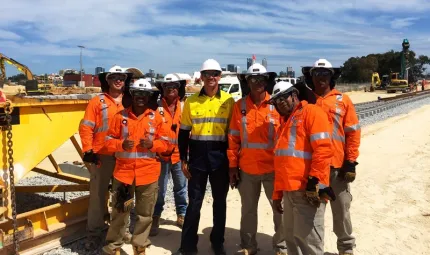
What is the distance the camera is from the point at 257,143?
4.23 m

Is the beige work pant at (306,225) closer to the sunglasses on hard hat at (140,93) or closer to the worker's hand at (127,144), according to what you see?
the worker's hand at (127,144)

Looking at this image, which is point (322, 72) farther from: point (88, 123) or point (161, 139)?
point (88, 123)

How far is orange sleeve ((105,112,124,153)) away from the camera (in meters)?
4.15

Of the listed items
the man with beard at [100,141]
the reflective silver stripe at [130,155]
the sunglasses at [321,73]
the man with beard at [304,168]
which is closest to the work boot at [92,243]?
the man with beard at [100,141]

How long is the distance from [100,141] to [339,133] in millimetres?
2719

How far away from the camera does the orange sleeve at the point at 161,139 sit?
4254 millimetres

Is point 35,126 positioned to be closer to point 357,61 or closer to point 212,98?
point 212,98

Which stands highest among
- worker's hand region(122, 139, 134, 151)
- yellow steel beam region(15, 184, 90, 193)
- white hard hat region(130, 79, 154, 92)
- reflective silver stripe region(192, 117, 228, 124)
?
white hard hat region(130, 79, 154, 92)

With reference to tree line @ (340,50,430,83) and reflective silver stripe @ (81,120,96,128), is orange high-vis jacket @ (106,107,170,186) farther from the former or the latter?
tree line @ (340,50,430,83)

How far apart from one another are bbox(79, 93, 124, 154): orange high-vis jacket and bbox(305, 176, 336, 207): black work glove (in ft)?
8.02

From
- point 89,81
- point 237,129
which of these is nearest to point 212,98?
point 237,129

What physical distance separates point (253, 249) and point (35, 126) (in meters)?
2.93

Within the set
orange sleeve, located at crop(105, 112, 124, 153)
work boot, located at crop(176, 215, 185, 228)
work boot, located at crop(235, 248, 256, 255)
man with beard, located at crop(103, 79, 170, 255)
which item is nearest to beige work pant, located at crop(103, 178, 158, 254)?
man with beard, located at crop(103, 79, 170, 255)

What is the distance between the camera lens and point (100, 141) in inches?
182
